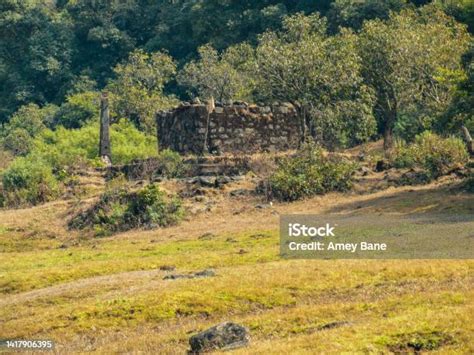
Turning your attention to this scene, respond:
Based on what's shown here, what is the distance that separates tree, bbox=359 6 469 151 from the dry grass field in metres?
15.4

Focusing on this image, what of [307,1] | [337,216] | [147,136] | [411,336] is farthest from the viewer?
[307,1]

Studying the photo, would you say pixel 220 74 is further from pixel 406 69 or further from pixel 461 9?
pixel 406 69

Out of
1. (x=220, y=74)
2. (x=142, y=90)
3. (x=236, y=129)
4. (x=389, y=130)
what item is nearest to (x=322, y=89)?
(x=389, y=130)

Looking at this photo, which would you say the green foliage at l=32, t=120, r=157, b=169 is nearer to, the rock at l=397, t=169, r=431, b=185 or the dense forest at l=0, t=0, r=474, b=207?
the dense forest at l=0, t=0, r=474, b=207

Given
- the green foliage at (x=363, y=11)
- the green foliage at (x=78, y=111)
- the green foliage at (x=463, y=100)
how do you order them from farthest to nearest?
the green foliage at (x=78, y=111)
the green foliage at (x=363, y=11)
the green foliage at (x=463, y=100)

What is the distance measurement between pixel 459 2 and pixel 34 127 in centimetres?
3613

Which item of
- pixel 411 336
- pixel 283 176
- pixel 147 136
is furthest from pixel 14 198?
pixel 411 336

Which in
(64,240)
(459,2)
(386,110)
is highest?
(459,2)

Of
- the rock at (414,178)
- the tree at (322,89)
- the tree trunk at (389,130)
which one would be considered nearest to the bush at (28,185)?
the tree at (322,89)

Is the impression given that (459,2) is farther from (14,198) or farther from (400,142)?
(14,198)

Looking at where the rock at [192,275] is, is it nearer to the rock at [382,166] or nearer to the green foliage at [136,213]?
the green foliage at [136,213]

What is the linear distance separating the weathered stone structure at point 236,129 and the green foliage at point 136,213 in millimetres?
7436

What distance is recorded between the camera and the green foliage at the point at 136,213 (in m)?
45.9

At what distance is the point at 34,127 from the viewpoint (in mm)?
95875
